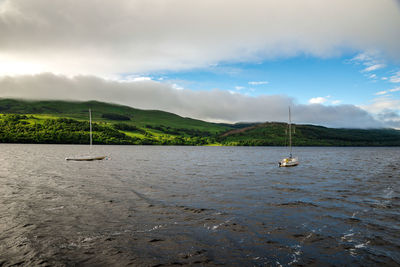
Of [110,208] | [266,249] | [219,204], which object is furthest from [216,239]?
[110,208]

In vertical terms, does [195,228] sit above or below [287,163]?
above

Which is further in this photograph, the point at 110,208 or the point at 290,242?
the point at 110,208

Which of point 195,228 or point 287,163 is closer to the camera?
point 195,228

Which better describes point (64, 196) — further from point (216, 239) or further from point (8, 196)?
point (216, 239)

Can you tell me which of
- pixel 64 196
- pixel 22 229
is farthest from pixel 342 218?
pixel 64 196

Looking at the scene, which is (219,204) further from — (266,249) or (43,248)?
(43,248)

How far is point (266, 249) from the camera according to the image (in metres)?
17.2

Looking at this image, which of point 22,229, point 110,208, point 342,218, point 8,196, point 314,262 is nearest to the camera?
point 314,262

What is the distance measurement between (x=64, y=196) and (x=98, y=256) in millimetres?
20545

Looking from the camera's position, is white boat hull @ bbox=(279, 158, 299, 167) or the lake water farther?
white boat hull @ bbox=(279, 158, 299, 167)

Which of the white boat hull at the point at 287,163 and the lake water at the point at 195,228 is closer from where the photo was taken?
the lake water at the point at 195,228

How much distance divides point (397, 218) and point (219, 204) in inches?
713

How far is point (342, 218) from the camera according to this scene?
2506cm

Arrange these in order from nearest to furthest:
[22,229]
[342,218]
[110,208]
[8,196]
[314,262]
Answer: [314,262], [22,229], [342,218], [110,208], [8,196]
